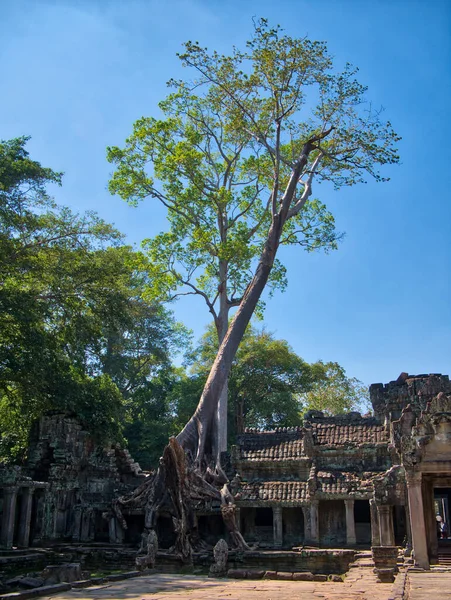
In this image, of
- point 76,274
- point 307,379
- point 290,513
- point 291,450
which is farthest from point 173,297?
point 307,379

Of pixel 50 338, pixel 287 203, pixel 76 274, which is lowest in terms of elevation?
pixel 50 338

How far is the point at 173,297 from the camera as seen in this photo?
26.0 metres

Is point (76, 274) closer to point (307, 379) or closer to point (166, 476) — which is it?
point (166, 476)

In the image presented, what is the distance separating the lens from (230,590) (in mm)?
10789

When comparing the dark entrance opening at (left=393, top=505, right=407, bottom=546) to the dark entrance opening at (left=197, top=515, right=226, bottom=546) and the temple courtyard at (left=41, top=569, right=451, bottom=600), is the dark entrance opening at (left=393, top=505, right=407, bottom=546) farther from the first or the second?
the dark entrance opening at (left=197, top=515, right=226, bottom=546)

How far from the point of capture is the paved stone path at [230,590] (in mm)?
9555

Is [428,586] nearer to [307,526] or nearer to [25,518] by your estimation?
[307,526]

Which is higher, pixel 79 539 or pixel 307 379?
pixel 307 379

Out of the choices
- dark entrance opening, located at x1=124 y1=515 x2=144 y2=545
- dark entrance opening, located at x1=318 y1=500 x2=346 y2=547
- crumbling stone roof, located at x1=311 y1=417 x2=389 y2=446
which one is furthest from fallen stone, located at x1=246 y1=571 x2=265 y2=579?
dark entrance opening, located at x1=124 y1=515 x2=144 y2=545

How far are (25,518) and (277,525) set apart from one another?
25.5ft

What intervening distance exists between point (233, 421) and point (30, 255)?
19.3m

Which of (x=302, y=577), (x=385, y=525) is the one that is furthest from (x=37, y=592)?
(x=385, y=525)

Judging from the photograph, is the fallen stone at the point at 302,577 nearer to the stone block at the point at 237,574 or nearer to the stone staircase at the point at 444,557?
the stone block at the point at 237,574

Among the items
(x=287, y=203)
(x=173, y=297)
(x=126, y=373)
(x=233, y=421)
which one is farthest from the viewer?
(x=126, y=373)
